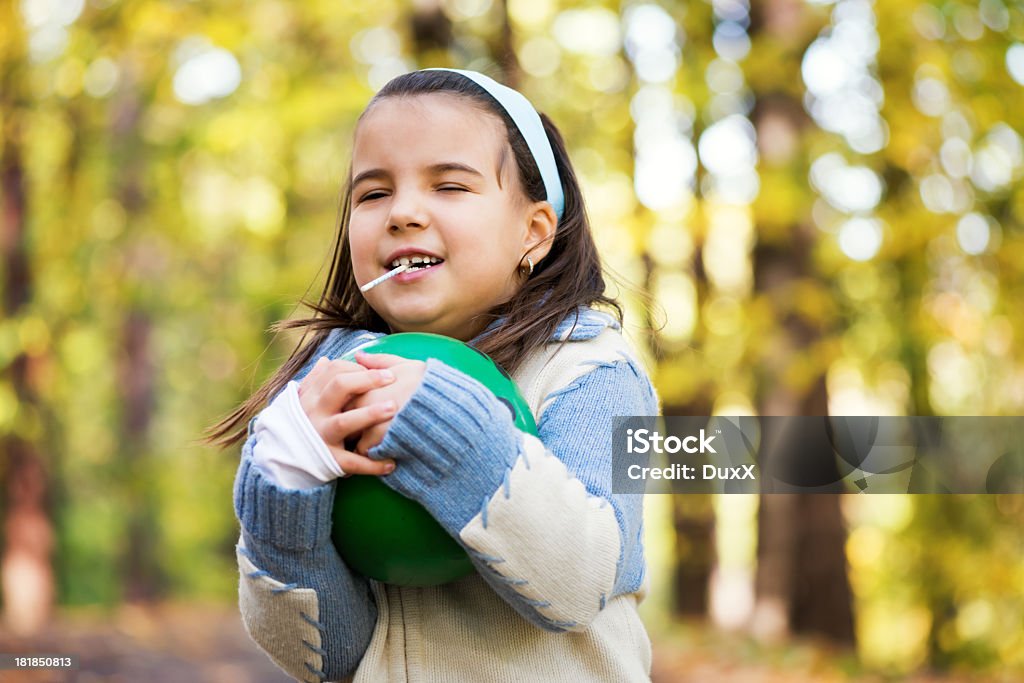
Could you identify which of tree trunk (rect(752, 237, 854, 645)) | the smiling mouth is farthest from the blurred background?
the smiling mouth

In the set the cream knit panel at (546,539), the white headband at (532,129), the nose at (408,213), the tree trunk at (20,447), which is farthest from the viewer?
the tree trunk at (20,447)

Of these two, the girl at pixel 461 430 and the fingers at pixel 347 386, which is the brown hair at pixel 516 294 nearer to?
the girl at pixel 461 430

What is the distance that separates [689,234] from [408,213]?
5358 millimetres

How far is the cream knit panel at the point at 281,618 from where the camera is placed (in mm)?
1938

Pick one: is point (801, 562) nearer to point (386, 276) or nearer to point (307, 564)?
point (386, 276)

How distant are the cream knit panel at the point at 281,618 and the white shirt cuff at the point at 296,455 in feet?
0.75

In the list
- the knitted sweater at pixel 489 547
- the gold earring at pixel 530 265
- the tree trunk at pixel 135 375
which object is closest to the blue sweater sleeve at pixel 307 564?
the knitted sweater at pixel 489 547

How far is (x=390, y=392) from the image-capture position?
6.07 ft

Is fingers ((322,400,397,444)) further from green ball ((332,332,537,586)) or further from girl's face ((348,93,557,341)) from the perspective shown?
girl's face ((348,93,557,341))

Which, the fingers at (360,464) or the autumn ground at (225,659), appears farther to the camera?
the autumn ground at (225,659)

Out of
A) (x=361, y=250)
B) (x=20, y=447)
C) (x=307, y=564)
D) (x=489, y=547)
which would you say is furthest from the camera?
(x=20, y=447)

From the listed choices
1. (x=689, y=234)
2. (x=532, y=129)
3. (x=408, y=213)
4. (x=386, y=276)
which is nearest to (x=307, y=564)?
(x=386, y=276)

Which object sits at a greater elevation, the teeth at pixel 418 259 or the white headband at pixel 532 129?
the white headband at pixel 532 129

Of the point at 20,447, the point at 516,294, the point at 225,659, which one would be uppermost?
the point at 20,447
